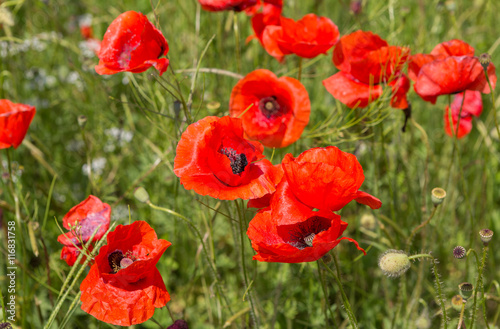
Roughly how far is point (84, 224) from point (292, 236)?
0.60m

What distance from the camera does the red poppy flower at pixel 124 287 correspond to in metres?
1.05

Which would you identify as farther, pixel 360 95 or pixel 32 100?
pixel 32 100

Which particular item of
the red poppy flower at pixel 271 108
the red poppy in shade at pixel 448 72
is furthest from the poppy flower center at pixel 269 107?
the red poppy in shade at pixel 448 72

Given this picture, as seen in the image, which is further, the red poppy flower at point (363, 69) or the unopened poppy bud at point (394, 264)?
the red poppy flower at point (363, 69)

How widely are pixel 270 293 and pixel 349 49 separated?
1025 millimetres

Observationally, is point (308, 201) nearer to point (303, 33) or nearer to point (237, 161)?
point (237, 161)

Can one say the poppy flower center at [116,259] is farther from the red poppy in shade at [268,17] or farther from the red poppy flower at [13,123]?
the red poppy in shade at [268,17]

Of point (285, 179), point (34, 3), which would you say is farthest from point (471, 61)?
point (34, 3)

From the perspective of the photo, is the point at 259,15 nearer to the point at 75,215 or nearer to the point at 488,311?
the point at 75,215

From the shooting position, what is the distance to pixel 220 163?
1116 millimetres

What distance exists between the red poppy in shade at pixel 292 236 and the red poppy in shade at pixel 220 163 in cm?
8

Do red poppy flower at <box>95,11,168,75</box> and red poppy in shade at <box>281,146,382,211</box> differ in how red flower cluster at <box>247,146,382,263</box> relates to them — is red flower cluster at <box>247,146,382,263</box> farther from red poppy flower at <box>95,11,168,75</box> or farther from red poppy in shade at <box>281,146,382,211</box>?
red poppy flower at <box>95,11,168,75</box>

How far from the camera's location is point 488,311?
2012mm

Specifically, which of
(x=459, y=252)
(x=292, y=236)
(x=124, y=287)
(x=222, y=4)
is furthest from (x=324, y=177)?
(x=222, y=4)
